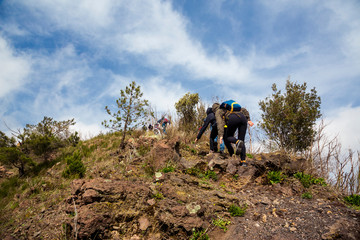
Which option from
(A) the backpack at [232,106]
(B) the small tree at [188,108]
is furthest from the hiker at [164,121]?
(A) the backpack at [232,106]

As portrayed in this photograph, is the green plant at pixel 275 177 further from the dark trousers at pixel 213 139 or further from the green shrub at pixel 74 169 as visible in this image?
the green shrub at pixel 74 169

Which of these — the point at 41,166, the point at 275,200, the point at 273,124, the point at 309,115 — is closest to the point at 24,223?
the point at 275,200

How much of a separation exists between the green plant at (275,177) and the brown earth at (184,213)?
22 cm

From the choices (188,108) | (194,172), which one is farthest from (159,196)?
(188,108)

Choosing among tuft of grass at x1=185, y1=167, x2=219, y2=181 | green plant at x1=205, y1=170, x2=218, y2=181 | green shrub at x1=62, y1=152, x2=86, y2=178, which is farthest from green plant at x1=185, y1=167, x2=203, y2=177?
green shrub at x1=62, y1=152, x2=86, y2=178

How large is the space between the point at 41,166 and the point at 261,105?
14718 mm

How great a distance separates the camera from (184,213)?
2916 mm

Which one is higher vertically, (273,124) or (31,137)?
(273,124)

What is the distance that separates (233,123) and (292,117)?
991 cm

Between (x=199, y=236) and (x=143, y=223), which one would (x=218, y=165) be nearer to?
(x=199, y=236)

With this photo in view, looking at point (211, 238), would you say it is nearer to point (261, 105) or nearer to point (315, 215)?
point (315, 215)

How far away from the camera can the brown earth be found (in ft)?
8.99

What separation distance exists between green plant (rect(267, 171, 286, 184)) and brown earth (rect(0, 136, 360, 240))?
0.22 meters

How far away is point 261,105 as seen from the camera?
1455cm
